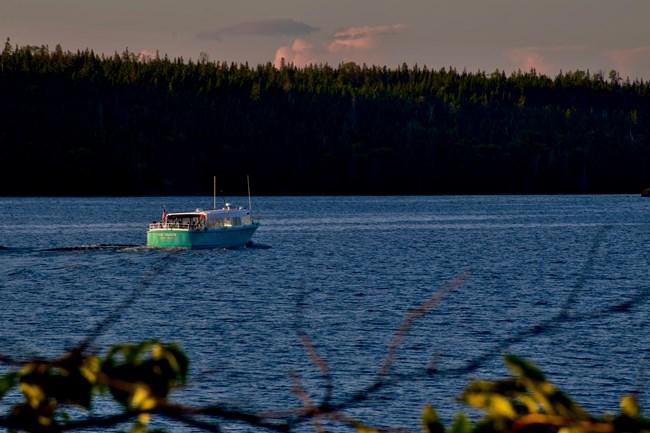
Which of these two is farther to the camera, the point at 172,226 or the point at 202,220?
the point at 172,226

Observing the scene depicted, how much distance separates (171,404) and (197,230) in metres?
80.0

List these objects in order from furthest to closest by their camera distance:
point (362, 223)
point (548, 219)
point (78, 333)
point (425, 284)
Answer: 1. point (548, 219)
2. point (362, 223)
3. point (425, 284)
4. point (78, 333)

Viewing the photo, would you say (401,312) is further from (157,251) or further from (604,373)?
(157,251)

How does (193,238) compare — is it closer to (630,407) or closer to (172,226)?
(172,226)

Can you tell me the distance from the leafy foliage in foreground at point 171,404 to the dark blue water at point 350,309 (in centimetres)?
24

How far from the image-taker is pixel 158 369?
341cm

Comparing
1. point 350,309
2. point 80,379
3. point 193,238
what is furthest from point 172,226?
point 80,379

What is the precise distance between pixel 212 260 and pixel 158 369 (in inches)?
3324

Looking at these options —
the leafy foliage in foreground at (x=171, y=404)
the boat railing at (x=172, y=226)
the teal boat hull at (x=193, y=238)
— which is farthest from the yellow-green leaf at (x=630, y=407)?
the boat railing at (x=172, y=226)

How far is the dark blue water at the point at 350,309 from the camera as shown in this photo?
32.9 metres

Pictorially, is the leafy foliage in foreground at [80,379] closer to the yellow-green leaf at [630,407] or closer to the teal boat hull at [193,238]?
the yellow-green leaf at [630,407]

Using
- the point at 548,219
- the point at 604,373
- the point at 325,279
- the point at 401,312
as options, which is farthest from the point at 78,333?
the point at 548,219

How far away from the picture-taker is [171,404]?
2.93 meters

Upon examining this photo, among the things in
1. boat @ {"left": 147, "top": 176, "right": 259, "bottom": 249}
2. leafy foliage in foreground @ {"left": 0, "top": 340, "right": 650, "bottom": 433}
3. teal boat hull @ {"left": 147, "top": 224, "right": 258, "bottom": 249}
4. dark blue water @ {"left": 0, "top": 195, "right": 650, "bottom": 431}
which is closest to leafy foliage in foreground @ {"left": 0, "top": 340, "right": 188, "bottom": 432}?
leafy foliage in foreground @ {"left": 0, "top": 340, "right": 650, "bottom": 433}
